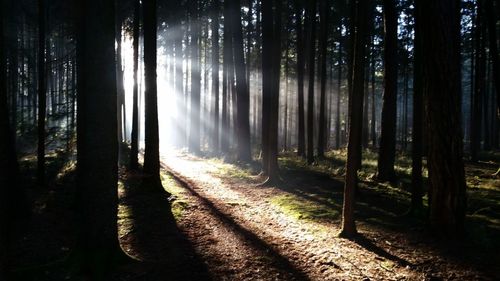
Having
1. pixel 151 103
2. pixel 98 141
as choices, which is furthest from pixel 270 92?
pixel 98 141

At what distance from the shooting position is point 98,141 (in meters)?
5.71

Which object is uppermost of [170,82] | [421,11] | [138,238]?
[170,82]

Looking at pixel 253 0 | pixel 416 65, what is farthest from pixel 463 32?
pixel 416 65

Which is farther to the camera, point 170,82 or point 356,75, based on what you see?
point 170,82

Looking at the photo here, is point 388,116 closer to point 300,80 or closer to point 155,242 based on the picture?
point 300,80

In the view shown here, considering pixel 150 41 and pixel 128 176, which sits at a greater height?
pixel 150 41

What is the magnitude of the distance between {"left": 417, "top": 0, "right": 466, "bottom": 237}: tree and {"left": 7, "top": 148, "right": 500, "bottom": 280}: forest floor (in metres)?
0.73

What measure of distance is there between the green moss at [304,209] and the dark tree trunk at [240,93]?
851 cm

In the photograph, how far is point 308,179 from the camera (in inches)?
538

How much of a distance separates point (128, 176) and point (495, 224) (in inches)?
489

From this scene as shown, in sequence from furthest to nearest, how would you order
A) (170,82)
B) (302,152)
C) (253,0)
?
(170,82), (253,0), (302,152)

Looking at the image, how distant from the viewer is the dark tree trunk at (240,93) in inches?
758

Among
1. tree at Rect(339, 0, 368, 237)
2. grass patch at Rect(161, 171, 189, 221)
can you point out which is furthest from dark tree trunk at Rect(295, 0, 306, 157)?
tree at Rect(339, 0, 368, 237)

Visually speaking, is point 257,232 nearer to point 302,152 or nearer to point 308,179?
point 308,179
